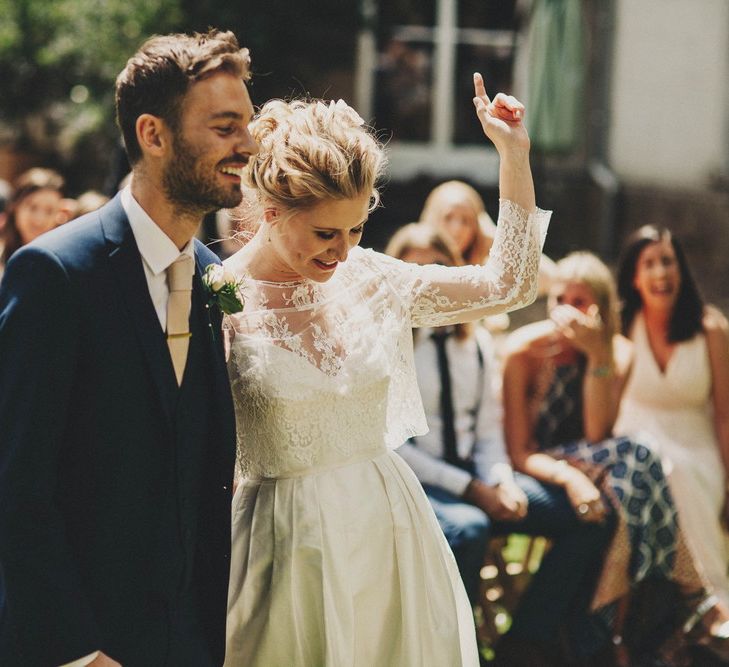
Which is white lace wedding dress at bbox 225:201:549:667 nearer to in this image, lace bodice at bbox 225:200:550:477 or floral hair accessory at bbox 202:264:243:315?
lace bodice at bbox 225:200:550:477

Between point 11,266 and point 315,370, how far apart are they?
2.88ft

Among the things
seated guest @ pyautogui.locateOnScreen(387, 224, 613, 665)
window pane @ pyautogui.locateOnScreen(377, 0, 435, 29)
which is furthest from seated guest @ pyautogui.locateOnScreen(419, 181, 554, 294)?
window pane @ pyautogui.locateOnScreen(377, 0, 435, 29)

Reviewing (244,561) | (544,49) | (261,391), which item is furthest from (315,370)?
(544,49)

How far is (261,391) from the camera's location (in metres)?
2.70

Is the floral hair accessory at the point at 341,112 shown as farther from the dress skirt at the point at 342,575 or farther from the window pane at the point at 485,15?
the window pane at the point at 485,15

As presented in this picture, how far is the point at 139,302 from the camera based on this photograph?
2234 mm

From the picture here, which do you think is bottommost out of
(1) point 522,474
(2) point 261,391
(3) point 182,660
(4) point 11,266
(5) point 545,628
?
(5) point 545,628

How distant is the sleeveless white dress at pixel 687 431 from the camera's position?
5227 millimetres

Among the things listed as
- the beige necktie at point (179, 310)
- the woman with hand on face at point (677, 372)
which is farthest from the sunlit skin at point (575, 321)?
the beige necktie at point (179, 310)

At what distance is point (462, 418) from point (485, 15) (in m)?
9.76

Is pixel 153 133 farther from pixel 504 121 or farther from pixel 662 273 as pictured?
pixel 662 273

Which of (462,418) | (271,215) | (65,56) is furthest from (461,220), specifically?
(65,56)

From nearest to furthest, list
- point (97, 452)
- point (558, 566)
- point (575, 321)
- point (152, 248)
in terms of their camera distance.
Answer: point (97, 452), point (152, 248), point (558, 566), point (575, 321)

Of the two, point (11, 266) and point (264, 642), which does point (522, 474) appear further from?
point (11, 266)
